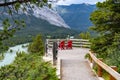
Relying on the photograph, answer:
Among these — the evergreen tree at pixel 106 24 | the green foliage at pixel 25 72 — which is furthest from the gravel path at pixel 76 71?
the green foliage at pixel 25 72

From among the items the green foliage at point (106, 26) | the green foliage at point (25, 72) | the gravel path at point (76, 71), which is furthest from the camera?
the green foliage at point (106, 26)

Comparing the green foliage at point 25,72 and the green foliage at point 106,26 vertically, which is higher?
the green foliage at point 106,26

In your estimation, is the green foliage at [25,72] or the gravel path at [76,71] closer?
the green foliage at [25,72]

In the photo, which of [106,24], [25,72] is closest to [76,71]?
[106,24]

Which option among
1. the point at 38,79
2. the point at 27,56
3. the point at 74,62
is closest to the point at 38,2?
the point at 38,79

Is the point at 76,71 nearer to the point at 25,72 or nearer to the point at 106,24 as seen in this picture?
the point at 106,24

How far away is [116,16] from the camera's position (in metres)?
20.5

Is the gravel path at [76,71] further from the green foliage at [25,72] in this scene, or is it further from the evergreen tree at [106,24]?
the green foliage at [25,72]

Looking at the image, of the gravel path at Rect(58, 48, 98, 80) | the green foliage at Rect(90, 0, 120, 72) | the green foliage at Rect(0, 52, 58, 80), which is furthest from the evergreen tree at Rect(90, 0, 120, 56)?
the green foliage at Rect(0, 52, 58, 80)

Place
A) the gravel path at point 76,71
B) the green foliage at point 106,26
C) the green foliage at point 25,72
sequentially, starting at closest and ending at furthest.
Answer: the green foliage at point 25,72, the gravel path at point 76,71, the green foliage at point 106,26

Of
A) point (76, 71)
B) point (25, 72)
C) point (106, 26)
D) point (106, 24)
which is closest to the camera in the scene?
point (25, 72)

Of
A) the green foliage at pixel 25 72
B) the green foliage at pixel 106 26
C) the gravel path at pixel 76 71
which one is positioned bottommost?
the gravel path at pixel 76 71

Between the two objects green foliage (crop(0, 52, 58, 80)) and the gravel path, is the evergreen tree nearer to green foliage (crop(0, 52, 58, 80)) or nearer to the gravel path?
the gravel path

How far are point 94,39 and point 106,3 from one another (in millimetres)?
2155
